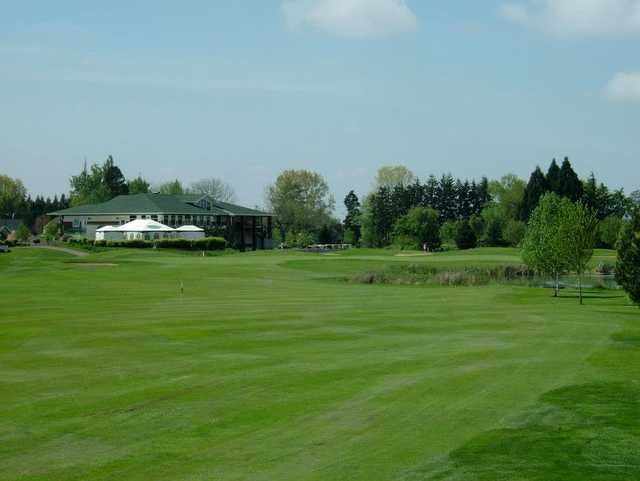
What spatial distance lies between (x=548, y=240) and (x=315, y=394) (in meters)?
39.8

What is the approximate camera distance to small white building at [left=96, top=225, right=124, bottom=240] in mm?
123188

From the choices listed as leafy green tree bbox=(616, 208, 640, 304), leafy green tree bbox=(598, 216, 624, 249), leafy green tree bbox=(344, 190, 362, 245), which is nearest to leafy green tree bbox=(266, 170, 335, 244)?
leafy green tree bbox=(344, 190, 362, 245)

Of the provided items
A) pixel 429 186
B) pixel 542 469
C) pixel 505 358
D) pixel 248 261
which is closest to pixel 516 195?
pixel 429 186

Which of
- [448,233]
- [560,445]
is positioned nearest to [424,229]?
[448,233]

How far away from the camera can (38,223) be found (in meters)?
174

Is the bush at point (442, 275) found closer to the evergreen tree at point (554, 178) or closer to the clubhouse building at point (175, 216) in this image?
the evergreen tree at point (554, 178)

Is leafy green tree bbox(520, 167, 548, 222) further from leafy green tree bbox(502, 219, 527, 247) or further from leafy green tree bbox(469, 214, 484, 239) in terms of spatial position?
leafy green tree bbox(502, 219, 527, 247)

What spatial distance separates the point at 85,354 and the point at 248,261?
6057 centimetres

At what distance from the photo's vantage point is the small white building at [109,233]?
4850 inches

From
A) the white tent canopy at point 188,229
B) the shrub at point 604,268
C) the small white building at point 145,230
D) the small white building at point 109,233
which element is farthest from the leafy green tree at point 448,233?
the shrub at point 604,268

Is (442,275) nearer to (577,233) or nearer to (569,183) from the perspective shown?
(577,233)

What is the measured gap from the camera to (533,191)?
5108 inches

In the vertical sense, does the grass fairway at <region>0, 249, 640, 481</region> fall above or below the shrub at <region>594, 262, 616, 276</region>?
below

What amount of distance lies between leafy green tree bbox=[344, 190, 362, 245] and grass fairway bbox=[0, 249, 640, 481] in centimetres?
13207
